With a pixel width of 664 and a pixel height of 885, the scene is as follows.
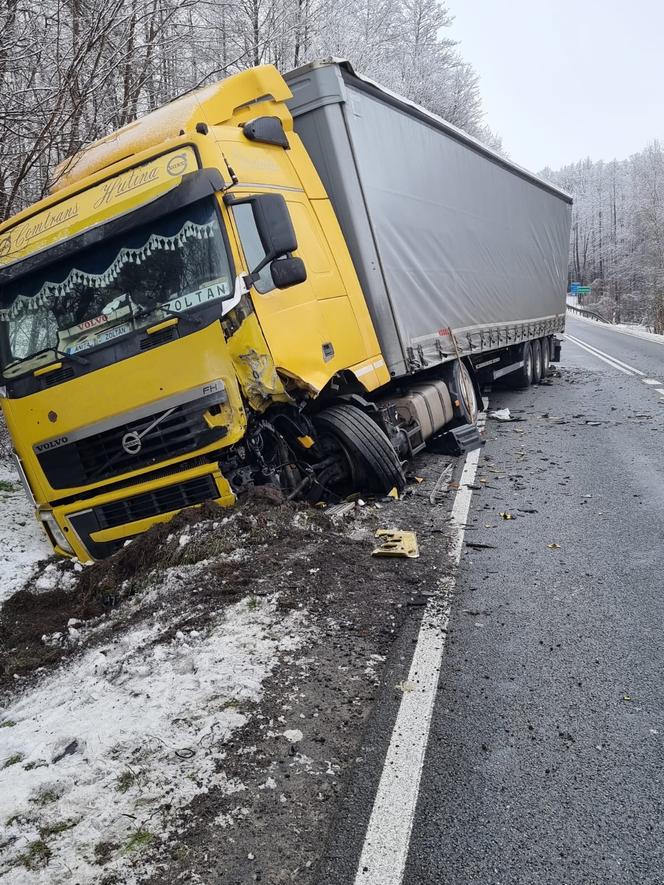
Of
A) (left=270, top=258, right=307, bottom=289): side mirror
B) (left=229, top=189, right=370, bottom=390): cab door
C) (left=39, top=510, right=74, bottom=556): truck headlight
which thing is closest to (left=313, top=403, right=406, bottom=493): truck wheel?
(left=229, top=189, right=370, bottom=390): cab door

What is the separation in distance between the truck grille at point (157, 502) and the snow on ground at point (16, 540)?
35.3 inches

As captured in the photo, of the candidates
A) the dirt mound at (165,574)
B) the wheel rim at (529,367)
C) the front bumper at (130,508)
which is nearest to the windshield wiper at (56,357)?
the front bumper at (130,508)

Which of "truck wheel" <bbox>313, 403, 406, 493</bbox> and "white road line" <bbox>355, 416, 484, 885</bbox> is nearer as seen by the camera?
"white road line" <bbox>355, 416, 484, 885</bbox>

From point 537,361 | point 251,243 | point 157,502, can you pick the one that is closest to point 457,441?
point 251,243

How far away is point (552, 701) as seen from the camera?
2.94 meters

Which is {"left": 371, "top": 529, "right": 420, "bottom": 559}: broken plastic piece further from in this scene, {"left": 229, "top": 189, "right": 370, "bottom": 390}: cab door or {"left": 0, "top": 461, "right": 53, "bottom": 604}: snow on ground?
{"left": 0, "top": 461, "right": 53, "bottom": 604}: snow on ground

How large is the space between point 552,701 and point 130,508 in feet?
11.5

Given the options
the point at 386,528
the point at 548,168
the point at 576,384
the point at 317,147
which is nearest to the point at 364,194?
the point at 317,147

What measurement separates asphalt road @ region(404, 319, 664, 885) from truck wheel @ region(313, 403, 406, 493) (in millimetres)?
891

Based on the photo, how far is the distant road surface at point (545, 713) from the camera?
7.01 feet

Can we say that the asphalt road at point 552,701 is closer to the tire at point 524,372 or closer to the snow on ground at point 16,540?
the snow on ground at point 16,540

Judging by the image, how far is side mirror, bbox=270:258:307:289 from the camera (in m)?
4.98

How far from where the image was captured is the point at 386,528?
17.7 ft

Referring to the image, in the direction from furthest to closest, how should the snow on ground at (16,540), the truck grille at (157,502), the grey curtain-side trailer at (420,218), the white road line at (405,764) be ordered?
the grey curtain-side trailer at (420,218), the snow on ground at (16,540), the truck grille at (157,502), the white road line at (405,764)
